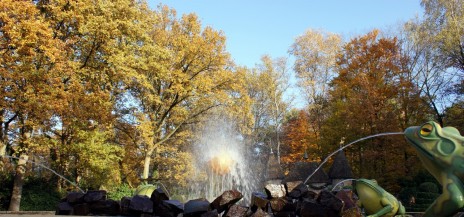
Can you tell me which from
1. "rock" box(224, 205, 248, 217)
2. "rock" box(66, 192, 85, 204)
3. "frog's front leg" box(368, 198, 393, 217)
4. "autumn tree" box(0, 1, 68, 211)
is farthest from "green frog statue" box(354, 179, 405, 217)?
"autumn tree" box(0, 1, 68, 211)

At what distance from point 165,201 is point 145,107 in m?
20.7

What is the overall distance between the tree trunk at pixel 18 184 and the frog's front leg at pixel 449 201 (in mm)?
15554

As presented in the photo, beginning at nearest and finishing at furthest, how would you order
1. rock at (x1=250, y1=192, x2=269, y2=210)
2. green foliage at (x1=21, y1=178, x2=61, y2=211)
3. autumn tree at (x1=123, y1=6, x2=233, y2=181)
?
rock at (x1=250, y1=192, x2=269, y2=210)
green foliage at (x1=21, y1=178, x2=61, y2=211)
autumn tree at (x1=123, y1=6, x2=233, y2=181)

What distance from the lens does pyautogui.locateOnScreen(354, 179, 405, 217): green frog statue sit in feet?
19.6

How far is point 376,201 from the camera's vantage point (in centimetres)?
612

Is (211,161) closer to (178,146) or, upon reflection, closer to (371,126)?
(178,146)

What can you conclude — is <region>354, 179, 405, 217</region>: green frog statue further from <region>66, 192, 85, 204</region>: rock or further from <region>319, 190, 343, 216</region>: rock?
<region>66, 192, 85, 204</region>: rock

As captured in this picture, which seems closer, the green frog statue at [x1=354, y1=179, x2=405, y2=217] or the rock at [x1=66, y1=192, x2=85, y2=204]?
the green frog statue at [x1=354, y1=179, x2=405, y2=217]

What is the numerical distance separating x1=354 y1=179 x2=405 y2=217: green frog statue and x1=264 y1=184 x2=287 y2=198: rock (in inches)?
46.2

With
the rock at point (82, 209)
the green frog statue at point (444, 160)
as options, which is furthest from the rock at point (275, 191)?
the rock at point (82, 209)

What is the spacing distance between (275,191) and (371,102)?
23.4 meters

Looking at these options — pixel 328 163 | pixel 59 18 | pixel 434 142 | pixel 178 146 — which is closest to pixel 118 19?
pixel 59 18

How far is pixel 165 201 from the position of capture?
5.95 metres

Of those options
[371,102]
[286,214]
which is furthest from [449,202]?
[371,102]
